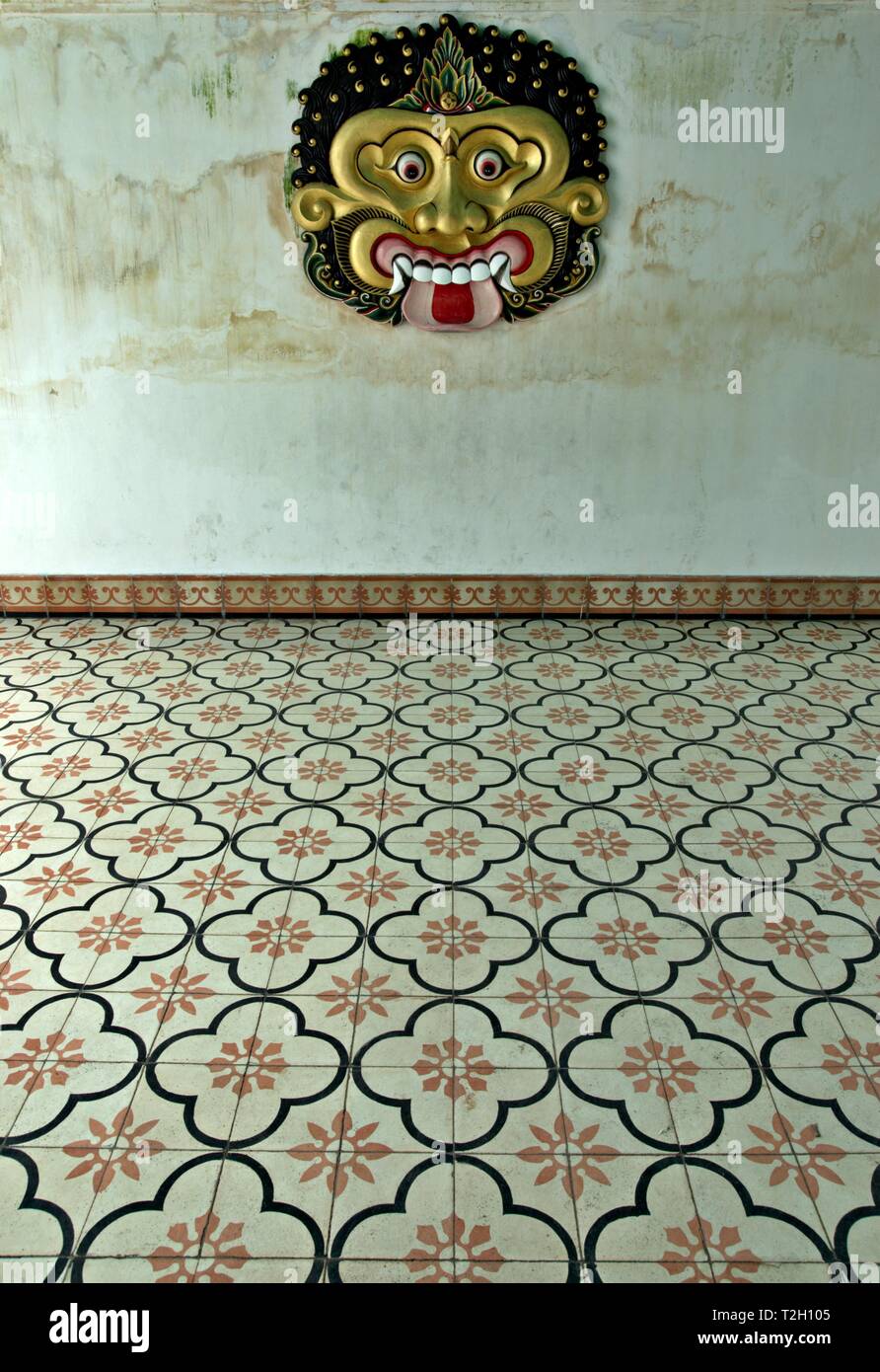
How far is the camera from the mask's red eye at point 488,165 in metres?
4.20

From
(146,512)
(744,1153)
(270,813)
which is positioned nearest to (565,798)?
(270,813)

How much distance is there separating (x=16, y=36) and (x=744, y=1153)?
4458mm

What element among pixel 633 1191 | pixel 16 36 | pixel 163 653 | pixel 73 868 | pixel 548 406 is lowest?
pixel 633 1191

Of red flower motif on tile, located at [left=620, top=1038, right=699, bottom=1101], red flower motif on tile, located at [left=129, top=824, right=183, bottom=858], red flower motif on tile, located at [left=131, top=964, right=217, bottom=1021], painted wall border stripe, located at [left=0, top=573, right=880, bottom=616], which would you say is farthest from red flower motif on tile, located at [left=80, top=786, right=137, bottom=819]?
red flower motif on tile, located at [left=620, top=1038, right=699, bottom=1101]

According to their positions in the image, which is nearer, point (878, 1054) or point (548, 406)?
point (878, 1054)

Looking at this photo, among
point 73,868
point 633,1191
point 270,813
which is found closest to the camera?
point 633,1191

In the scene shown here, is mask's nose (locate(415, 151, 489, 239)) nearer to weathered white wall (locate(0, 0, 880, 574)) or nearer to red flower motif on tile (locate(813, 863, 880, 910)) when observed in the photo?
weathered white wall (locate(0, 0, 880, 574))

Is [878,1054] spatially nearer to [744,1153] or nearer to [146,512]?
[744,1153]

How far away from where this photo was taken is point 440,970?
271cm

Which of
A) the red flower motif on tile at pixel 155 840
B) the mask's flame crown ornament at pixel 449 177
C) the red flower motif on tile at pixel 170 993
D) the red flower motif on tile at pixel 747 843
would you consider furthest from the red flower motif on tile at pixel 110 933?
the mask's flame crown ornament at pixel 449 177

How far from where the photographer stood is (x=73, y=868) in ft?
10.3

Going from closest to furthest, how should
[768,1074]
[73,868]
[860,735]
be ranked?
[768,1074] → [73,868] → [860,735]

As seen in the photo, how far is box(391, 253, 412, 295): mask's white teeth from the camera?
4332 mm

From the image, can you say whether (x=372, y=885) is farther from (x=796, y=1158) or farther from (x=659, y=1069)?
(x=796, y=1158)
